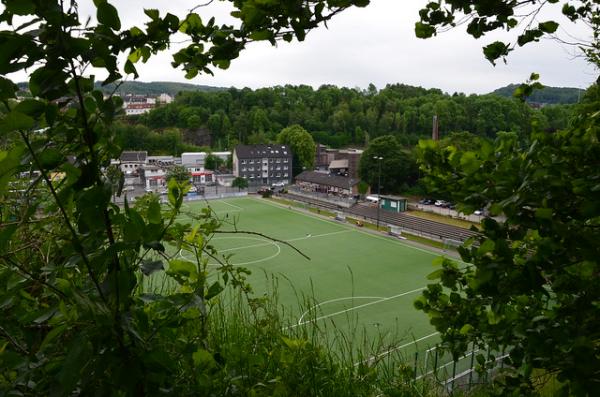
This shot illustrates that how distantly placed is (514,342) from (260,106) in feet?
218

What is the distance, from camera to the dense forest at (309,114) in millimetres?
54062

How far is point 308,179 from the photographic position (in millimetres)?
39469

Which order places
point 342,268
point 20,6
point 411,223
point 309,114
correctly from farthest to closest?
point 309,114
point 411,223
point 342,268
point 20,6

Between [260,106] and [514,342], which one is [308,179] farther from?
[514,342]

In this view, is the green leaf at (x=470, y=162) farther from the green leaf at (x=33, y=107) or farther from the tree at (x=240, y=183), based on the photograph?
the tree at (x=240, y=183)

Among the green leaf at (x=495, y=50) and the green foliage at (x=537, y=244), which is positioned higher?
the green leaf at (x=495, y=50)

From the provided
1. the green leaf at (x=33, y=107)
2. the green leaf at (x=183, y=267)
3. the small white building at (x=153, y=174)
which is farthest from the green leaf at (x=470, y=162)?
the small white building at (x=153, y=174)

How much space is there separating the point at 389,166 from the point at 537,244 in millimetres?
33602

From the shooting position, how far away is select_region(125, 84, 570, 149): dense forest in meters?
54.1

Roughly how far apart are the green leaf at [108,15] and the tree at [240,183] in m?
38.5

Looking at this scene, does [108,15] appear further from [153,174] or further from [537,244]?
[153,174]

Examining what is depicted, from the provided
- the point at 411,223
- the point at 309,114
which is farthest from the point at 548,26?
the point at 309,114

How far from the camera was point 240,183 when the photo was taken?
3922cm

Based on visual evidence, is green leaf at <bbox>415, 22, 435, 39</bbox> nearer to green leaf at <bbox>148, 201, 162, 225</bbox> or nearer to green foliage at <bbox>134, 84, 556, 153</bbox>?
green leaf at <bbox>148, 201, 162, 225</bbox>
